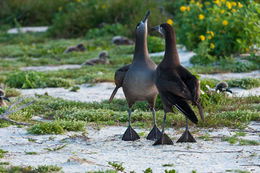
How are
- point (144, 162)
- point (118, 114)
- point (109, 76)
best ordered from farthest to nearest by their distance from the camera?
point (109, 76), point (118, 114), point (144, 162)

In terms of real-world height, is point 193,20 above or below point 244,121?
above

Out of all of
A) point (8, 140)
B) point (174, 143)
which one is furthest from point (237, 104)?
point (8, 140)

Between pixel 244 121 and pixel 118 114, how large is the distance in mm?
1912

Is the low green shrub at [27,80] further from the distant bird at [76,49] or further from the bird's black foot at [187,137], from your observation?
the bird's black foot at [187,137]

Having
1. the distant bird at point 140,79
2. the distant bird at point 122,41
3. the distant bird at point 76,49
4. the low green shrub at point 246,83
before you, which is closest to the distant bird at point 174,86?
the distant bird at point 140,79

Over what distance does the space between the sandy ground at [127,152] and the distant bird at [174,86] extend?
11.9 inches

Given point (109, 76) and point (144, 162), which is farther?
point (109, 76)

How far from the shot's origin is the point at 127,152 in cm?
523

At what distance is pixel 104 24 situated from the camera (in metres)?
19.0

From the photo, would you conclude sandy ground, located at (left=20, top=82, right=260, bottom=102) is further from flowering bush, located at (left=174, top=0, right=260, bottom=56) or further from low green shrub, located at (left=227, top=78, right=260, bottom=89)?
flowering bush, located at (left=174, top=0, right=260, bottom=56)

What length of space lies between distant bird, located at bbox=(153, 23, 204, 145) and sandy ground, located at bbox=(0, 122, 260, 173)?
30 centimetres

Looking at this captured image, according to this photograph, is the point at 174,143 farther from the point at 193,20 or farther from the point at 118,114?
the point at 193,20

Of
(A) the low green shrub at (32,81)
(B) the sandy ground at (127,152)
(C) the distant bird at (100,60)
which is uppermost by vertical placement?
(C) the distant bird at (100,60)

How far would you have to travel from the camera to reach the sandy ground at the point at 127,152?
4.63 metres
